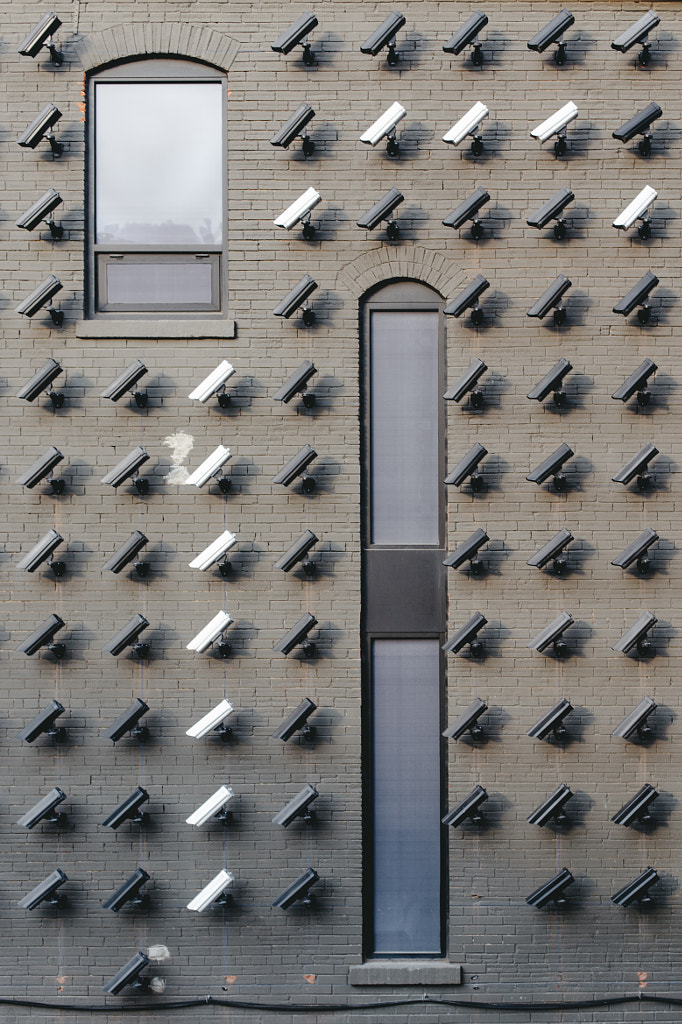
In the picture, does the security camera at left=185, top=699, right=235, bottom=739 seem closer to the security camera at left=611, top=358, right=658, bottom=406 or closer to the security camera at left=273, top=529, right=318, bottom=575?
the security camera at left=273, top=529, right=318, bottom=575

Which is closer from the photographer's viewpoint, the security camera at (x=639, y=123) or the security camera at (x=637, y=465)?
the security camera at (x=637, y=465)

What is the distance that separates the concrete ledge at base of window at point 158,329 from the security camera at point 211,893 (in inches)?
192

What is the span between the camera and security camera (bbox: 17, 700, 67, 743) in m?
8.55

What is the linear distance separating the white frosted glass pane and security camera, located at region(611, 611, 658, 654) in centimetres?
528

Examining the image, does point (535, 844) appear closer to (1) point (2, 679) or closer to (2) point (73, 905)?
(2) point (73, 905)

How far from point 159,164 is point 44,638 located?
180 inches

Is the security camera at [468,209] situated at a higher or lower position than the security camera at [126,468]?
higher

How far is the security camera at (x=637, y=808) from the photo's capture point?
8492mm

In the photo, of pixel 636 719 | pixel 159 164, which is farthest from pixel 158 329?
pixel 636 719

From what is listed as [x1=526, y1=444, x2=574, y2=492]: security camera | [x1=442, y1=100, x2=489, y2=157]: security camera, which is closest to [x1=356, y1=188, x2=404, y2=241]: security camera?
[x1=442, y1=100, x2=489, y2=157]: security camera

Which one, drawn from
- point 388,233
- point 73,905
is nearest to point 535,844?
point 73,905

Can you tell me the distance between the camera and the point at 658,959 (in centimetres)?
872

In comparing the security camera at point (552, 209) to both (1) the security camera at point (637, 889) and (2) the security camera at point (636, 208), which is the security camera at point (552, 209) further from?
(1) the security camera at point (637, 889)

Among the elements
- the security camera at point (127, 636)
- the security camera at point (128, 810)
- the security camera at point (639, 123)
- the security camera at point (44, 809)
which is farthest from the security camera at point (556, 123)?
the security camera at point (44, 809)
